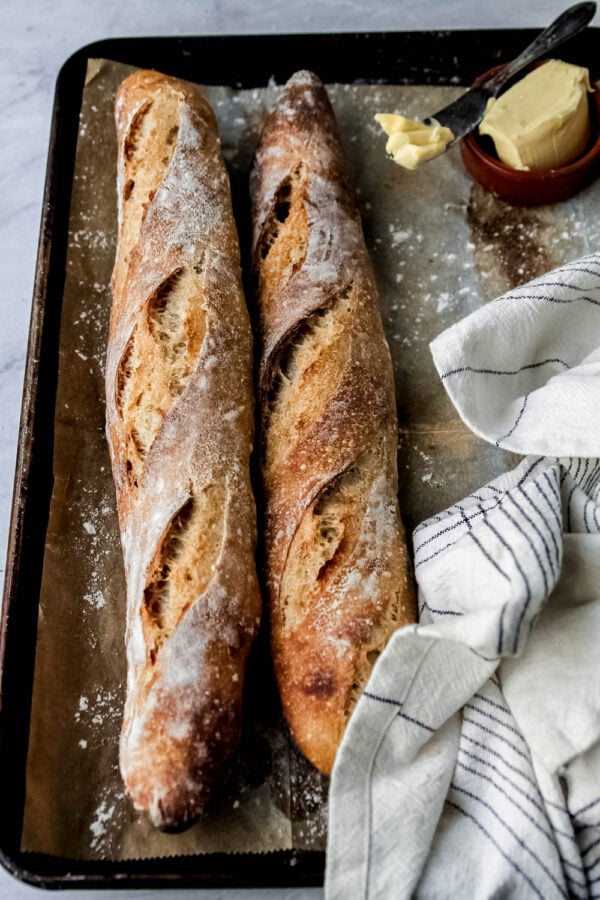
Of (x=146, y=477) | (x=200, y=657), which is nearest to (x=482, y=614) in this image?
(x=200, y=657)

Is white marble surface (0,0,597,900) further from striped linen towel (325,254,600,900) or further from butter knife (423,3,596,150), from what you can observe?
striped linen towel (325,254,600,900)

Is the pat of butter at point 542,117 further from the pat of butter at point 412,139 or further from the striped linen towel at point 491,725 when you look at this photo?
the striped linen towel at point 491,725

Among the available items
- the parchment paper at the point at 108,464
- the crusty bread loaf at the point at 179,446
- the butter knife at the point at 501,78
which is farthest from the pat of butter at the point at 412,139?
the crusty bread loaf at the point at 179,446

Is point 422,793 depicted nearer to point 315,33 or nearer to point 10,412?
point 10,412

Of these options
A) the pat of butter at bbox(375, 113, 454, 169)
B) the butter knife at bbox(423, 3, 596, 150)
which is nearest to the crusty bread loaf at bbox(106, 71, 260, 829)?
the pat of butter at bbox(375, 113, 454, 169)

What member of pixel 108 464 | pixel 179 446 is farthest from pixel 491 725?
pixel 108 464

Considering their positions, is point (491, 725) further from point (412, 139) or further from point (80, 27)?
point (80, 27)
